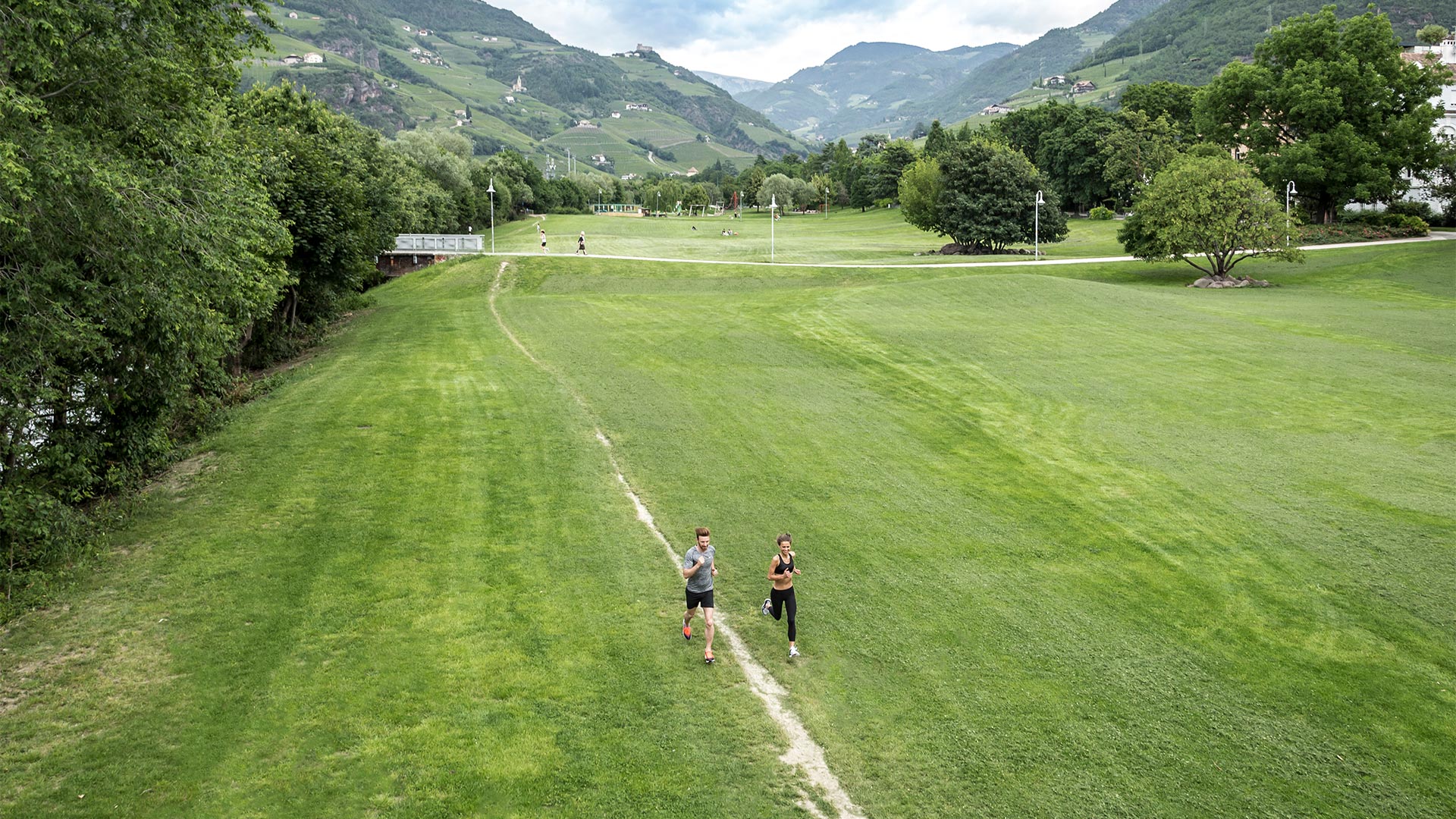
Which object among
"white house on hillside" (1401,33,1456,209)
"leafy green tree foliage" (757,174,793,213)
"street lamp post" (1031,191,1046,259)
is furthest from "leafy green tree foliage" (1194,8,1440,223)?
"leafy green tree foliage" (757,174,793,213)

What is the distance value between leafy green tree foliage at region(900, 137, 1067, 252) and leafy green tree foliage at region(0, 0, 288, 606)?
66114 mm

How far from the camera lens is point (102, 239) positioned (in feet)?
53.9

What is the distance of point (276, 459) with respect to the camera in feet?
78.5

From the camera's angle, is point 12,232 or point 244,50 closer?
point 12,232

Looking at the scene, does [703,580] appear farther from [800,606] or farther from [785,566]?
[800,606]

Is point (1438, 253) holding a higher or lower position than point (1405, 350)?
higher

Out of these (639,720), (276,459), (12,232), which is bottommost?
(639,720)

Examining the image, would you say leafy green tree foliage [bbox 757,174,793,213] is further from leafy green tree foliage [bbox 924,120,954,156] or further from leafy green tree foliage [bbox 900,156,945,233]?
leafy green tree foliage [bbox 900,156,945,233]

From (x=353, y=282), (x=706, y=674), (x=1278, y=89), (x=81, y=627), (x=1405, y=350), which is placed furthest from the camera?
(x=1278, y=89)

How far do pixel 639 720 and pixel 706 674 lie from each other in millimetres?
1531

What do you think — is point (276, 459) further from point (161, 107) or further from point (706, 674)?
point (706, 674)

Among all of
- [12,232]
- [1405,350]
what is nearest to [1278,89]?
[1405,350]

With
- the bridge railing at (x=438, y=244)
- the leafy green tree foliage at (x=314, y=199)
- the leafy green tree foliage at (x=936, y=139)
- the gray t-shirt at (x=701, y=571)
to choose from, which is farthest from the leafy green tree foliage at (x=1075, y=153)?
the gray t-shirt at (x=701, y=571)

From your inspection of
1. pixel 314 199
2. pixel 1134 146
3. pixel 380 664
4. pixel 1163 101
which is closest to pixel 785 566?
pixel 380 664
